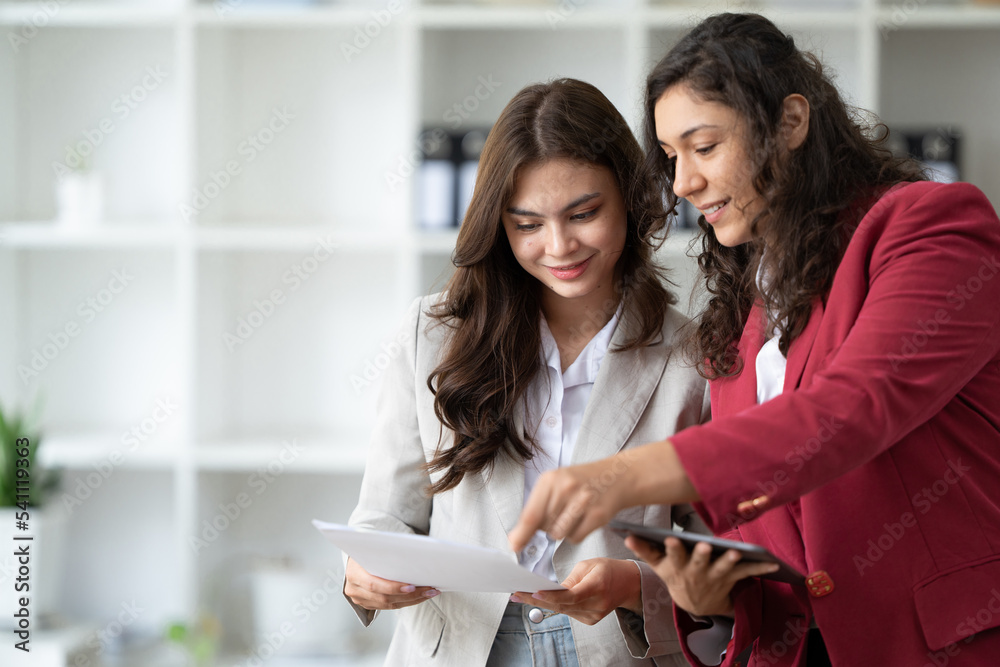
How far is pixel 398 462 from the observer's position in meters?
1.50

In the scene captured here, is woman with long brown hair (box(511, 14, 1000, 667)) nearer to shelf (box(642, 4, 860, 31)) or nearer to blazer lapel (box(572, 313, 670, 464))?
blazer lapel (box(572, 313, 670, 464))

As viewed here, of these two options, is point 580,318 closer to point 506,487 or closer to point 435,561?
point 506,487

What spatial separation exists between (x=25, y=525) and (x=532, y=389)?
176 centimetres

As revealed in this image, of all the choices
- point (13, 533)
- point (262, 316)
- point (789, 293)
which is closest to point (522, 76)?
point (262, 316)

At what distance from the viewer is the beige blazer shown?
137cm

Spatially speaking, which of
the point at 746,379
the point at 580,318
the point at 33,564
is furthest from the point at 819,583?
the point at 33,564

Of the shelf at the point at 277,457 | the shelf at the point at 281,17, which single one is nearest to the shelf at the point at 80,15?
the shelf at the point at 281,17

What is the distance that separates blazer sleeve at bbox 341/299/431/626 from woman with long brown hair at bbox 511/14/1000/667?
0.54 meters

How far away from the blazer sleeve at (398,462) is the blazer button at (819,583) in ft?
2.32

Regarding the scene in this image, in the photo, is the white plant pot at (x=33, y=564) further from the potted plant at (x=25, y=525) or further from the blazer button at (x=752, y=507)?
the blazer button at (x=752, y=507)

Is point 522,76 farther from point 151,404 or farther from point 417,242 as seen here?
point 151,404

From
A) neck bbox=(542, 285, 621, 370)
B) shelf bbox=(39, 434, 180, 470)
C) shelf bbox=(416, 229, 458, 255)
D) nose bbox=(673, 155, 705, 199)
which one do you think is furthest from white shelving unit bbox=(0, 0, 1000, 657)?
nose bbox=(673, 155, 705, 199)

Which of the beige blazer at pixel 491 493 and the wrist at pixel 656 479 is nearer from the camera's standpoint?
the wrist at pixel 656 479

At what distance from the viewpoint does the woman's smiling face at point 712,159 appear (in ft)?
3.52
